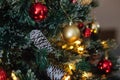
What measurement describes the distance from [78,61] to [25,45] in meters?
0.18

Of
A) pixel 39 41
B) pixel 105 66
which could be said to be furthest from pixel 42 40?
pixel 105 66

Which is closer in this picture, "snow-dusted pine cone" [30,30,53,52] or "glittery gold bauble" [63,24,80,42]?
"snow-dusted pine cone" [30,30,53,52]

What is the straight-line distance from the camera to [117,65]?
3.81ft

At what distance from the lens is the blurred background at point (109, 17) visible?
1.88 m

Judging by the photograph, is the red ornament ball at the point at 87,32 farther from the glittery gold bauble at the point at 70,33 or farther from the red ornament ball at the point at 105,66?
the glittery gold bauble at the point at 70,33

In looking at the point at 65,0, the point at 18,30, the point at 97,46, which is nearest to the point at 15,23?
the point at 18,30

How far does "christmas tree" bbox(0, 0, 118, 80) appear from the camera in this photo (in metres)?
0.75

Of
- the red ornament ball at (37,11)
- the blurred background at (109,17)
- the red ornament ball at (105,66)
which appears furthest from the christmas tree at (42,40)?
the blurred background at (109,17)

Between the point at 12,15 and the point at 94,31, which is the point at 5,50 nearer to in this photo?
the point at 12,15

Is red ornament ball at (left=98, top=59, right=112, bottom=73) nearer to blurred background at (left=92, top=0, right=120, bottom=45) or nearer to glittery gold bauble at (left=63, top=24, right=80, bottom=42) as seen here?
glittery gold bauble at (left=63, top=24, right=80, bottom=42)

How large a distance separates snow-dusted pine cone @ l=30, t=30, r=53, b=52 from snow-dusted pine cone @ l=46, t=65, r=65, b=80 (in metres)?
0.06

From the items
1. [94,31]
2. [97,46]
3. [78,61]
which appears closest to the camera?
[78,61]

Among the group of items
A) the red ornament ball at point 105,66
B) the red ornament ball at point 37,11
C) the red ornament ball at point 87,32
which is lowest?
the red ornament ball at point 105,66

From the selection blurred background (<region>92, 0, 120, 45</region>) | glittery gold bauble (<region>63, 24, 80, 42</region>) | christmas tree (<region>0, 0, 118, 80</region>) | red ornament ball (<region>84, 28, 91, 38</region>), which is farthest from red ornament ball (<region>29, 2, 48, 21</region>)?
blurred background (<region>92, 0, 120, 45</region>)
